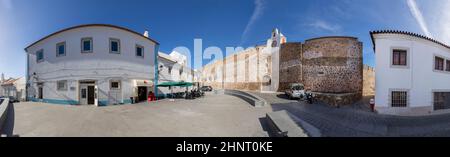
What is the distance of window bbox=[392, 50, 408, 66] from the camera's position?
1016 cm

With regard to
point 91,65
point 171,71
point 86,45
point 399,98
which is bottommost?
point 399,98

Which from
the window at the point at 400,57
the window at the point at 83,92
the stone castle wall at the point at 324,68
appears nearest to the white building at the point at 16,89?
the window at the point at 83,92

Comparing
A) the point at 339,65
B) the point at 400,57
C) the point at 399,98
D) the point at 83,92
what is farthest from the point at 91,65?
the point at 339,65

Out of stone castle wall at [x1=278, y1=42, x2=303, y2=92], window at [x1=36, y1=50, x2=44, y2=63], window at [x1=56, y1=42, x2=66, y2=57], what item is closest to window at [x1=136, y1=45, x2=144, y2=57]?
window at [x1=56, y1=42, x2=66, y2=57]

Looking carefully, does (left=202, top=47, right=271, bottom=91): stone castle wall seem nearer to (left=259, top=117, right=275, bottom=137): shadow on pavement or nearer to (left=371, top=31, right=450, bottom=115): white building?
(left=371, top=31, right=450, bottom=115): white building

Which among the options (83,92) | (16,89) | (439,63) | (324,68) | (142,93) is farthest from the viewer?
(16,89)

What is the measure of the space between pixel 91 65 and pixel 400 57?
65.7 ft

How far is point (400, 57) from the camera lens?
10195 mm

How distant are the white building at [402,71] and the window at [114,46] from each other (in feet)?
55.4

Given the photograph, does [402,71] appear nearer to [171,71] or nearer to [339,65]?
[339,65]

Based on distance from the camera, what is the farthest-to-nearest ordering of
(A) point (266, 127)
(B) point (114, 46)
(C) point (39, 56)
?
(C) point (39, 56), (B) point (114, 46), (A) point (266, 127)

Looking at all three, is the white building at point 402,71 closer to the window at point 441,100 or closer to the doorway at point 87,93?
the window at point 441,100
